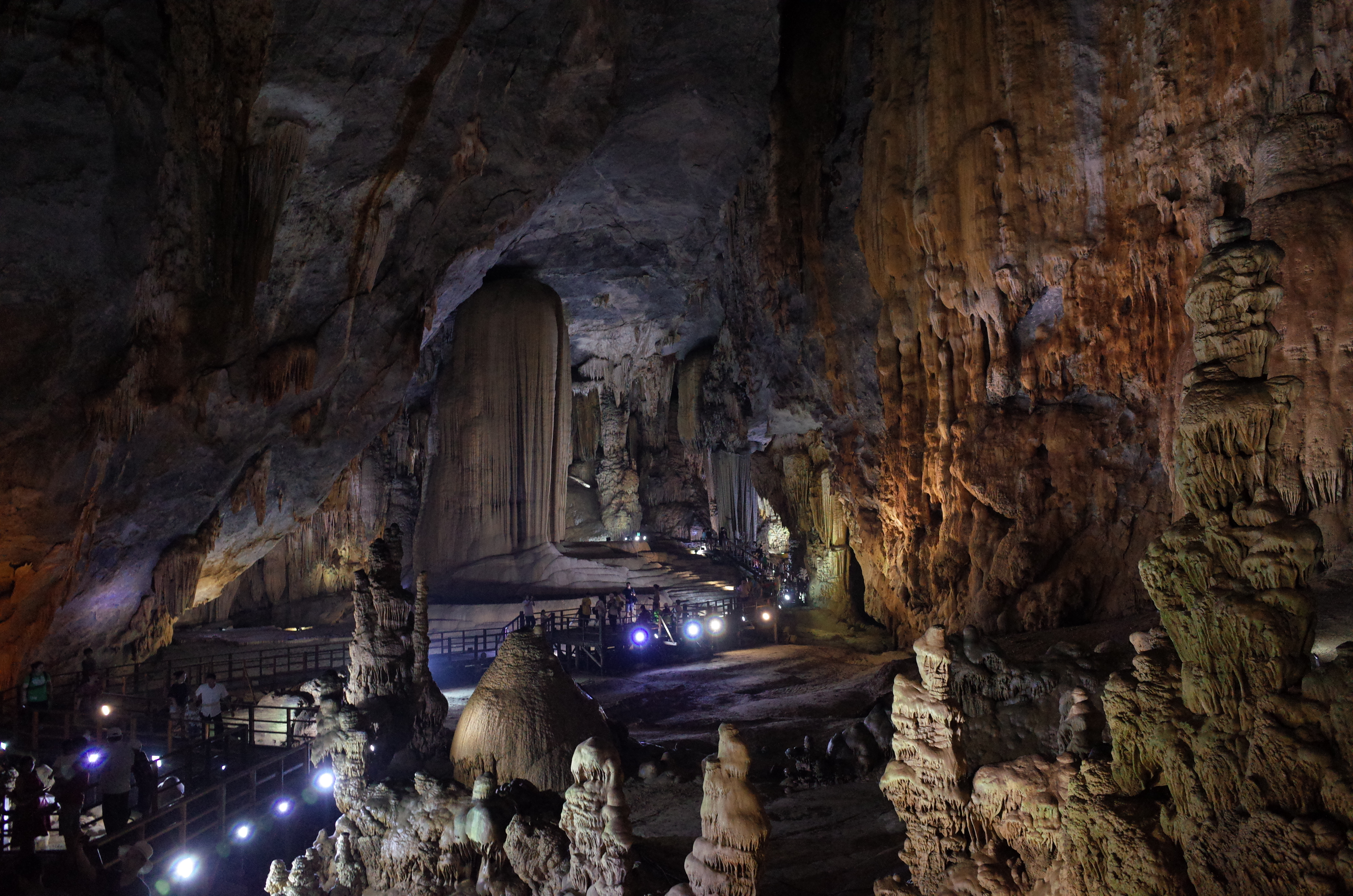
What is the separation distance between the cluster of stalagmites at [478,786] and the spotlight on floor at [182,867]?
28.4 inches

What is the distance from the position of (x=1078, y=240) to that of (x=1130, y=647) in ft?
19.6

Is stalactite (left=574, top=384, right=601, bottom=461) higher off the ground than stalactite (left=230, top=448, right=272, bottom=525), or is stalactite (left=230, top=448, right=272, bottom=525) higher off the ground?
stalactite (left=574, top=384, right=601, bottom=461)

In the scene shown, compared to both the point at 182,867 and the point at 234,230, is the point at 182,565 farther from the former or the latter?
Answer: the point at 182,867

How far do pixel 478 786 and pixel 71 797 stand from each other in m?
3.14

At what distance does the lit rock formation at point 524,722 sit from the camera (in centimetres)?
834

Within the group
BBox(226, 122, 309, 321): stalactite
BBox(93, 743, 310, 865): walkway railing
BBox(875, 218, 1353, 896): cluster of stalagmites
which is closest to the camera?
BBox(875, 218, 1353, 896): cluster of stalagmites

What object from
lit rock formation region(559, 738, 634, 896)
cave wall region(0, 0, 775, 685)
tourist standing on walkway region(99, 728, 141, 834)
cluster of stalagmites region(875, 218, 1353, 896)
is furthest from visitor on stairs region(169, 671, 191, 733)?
cluster of stalagmites region(875, 218, 1353, 896)

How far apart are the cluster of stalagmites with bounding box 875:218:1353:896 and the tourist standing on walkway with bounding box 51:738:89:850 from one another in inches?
263

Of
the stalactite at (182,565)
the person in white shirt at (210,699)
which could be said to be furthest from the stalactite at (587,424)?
the person in white shirt at (210,699)

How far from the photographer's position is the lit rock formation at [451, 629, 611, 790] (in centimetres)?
834

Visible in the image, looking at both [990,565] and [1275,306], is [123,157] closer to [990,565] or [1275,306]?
[1275,306]

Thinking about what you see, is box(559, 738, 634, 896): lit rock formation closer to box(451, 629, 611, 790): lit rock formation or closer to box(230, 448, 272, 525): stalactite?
box(451, 629, 611, 790): lit rock formation

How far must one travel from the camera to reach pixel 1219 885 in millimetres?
3090

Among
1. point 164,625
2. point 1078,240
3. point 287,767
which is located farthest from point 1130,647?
point 164,625
